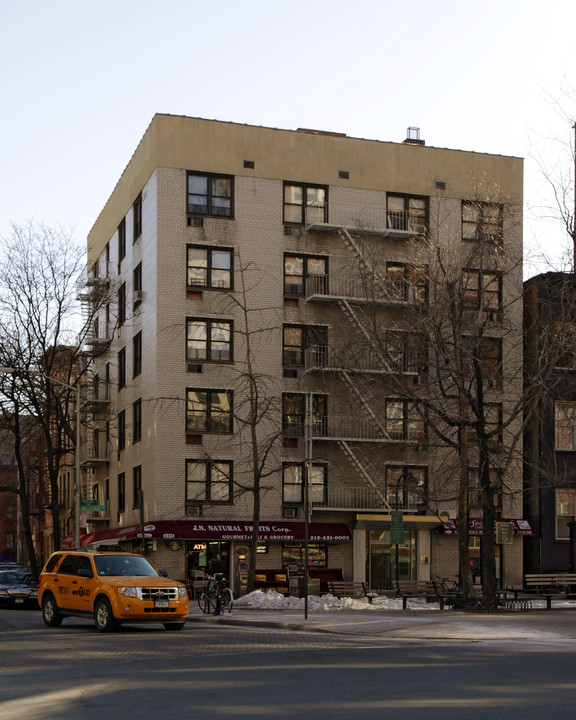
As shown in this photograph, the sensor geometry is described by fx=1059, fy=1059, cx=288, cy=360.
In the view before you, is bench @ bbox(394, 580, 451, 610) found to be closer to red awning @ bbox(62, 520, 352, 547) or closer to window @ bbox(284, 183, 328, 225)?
red awning @ bbox(62, 520, 352, 547)

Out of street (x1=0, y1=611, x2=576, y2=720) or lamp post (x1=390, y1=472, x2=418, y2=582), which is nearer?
street (x1=0, y1=611, x2=576, y2=720)

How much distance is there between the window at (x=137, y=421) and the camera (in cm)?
4850

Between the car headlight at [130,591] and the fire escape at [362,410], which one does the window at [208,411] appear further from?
the car headlight at [130,591]

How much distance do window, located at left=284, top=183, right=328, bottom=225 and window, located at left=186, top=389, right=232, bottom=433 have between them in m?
8.48

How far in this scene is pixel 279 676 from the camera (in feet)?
44.9

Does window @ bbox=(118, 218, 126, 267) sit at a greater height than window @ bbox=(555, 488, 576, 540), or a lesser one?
greater

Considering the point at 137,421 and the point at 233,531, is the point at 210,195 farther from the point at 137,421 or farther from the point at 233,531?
the point at 233,531

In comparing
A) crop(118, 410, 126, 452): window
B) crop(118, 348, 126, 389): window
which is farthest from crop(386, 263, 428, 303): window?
crop(118, 410, 126, 452): window

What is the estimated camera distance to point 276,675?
45.3 ft

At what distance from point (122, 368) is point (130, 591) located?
3213 cm

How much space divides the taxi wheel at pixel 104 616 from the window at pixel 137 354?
2741 cm

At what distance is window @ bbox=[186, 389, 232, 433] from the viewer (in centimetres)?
4550

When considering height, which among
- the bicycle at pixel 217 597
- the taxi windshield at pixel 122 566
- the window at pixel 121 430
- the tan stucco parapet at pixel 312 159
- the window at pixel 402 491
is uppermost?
the tan stucco parapet at pixel 312 159

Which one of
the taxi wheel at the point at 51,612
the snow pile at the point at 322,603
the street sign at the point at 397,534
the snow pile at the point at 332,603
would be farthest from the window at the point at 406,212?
the taxi wheel at the point at 51,612
